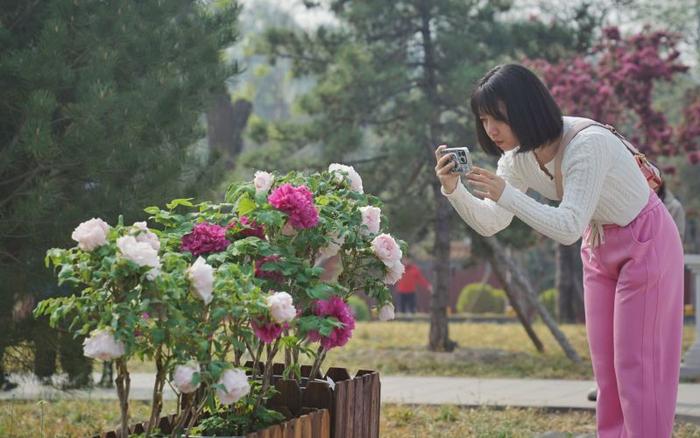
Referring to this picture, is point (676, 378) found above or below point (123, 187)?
below

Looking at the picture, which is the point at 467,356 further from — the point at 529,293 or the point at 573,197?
the point at 573,197

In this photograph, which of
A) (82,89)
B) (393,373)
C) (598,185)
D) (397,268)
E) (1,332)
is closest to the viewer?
(598,185)

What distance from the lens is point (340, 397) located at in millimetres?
3758

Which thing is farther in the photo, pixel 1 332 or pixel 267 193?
pixel 1 332

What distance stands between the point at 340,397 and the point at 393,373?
5979mm

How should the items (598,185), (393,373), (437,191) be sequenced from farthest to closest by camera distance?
(437,191) < (393,373) < (598,185)

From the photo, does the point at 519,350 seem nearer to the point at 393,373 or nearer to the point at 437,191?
the point at 437,191

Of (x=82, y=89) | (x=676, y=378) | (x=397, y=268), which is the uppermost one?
(x=82, y=89)

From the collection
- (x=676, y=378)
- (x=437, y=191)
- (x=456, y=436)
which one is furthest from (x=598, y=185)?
(x=437, y=191)

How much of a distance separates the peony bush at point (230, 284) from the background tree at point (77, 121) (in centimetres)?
170

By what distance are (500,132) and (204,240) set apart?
1.01m

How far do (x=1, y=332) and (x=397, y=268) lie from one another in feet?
8.80

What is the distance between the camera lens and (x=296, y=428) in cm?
347

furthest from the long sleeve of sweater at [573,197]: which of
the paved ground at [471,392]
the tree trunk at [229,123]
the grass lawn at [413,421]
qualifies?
the tree trunk at [229,123]
